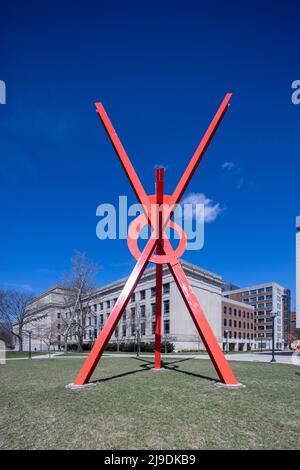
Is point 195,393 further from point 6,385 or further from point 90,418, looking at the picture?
point 6,385

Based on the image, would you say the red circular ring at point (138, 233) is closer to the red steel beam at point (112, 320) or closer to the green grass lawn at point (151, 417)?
the red steel beam at point (112, 320)

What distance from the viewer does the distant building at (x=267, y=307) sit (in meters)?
84.9

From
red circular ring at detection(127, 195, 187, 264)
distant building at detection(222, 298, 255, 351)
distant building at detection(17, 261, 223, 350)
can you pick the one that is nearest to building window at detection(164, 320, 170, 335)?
distant building at detection(17, 261, 223, 350)

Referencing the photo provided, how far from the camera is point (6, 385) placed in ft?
31.3

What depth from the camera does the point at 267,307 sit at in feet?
284

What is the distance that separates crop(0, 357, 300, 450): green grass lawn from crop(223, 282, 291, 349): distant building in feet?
270

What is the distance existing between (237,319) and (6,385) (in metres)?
61.1

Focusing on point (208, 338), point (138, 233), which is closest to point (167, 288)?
point (138, 233)

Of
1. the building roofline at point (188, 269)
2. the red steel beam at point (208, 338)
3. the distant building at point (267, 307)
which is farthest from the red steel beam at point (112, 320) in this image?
the distant building at point (267, 307)

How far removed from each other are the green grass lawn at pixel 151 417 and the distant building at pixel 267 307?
82419 mm

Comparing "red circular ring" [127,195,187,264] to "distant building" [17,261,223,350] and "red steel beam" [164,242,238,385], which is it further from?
"distant building" [17,261,223,350]

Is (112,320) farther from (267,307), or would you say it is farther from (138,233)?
(267,307)

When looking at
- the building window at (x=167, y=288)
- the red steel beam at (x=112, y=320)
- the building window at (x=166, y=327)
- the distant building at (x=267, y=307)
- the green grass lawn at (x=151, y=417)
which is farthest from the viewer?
the distant building at (x=267, y=307)
